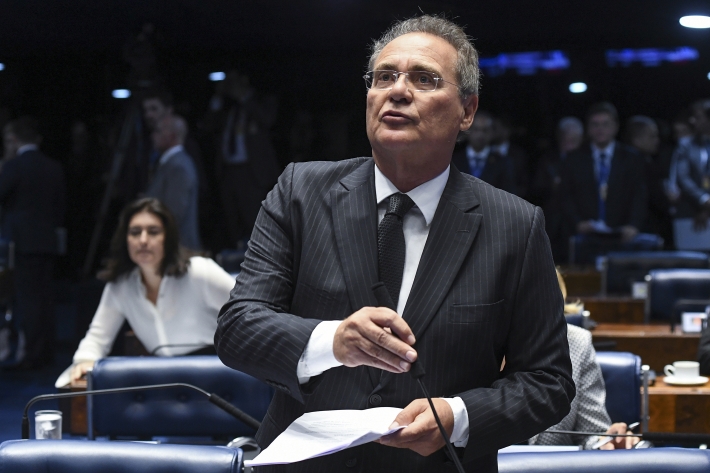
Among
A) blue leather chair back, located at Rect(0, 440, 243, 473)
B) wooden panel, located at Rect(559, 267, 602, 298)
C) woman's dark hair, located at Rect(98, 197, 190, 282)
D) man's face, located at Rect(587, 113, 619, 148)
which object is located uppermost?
man's face, located at Rect(587, 113, 619, 148)

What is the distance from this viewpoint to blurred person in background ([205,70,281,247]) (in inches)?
361

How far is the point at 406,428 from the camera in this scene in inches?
43.2

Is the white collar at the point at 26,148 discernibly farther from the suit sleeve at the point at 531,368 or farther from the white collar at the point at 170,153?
the suit sleeve at the point at 531,368

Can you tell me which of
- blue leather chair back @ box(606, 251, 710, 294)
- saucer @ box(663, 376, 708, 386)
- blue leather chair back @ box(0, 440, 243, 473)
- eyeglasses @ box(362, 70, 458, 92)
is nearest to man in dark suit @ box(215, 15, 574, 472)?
eyeglasses @ box(362, 70, 458, 92)

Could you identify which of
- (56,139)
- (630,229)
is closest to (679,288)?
(630,229)

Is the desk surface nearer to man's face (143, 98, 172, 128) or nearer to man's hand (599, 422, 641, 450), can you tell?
man's hand (599, 422, 641, 450)

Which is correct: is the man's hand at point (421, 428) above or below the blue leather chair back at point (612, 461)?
above

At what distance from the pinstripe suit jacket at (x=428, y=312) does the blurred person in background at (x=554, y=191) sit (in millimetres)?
7792

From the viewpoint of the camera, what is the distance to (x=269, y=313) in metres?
1.22

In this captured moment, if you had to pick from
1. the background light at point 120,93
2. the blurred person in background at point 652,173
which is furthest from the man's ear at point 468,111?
the background light at point 120,93

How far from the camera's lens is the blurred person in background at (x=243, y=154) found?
916 cm

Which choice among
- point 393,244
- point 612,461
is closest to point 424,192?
point 393,244

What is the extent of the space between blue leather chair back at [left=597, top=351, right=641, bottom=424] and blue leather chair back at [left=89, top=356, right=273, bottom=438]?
3.89 feet

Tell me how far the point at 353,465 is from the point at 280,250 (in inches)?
12.8
